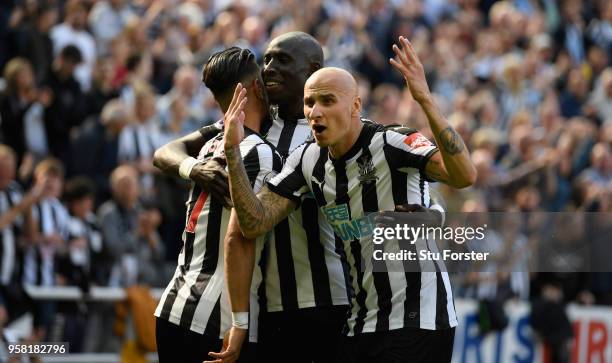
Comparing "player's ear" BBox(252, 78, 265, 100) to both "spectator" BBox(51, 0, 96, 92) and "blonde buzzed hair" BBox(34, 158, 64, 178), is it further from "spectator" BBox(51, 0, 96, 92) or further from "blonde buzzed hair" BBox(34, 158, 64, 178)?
"spectator" BBox(51, 0, 96, 92)

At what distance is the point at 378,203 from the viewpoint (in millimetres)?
6484

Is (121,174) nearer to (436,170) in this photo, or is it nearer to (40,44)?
(40,44)

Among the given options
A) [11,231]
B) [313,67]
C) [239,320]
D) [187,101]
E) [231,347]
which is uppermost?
[187,101]

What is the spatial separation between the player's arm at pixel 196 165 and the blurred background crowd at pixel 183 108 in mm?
3887

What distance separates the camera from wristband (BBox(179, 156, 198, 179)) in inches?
278

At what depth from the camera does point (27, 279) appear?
11.4 metres

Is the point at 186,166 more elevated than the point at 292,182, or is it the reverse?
the point at 186,166

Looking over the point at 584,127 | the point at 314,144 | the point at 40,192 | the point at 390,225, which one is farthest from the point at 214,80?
the point at 584,127

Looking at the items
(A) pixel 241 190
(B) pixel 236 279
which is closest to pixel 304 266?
(B) pixel 236 279

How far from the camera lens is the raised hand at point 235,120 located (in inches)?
252

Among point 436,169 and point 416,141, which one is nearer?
point 436,169

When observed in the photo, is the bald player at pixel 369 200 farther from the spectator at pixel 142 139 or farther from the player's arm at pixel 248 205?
the spectator at pixel 142 139

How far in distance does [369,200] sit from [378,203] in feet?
0.17

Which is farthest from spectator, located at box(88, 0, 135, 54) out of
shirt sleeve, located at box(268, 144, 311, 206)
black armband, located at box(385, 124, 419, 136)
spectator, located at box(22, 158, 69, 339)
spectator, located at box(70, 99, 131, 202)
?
black armband, located at box(385, 124, 419, 136)
